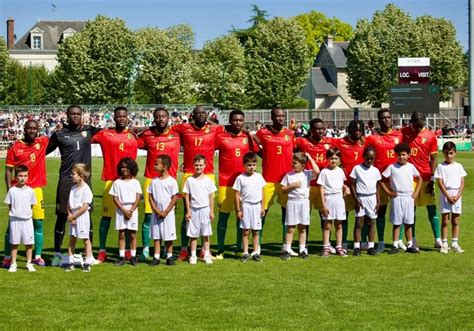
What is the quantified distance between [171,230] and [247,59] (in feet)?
225

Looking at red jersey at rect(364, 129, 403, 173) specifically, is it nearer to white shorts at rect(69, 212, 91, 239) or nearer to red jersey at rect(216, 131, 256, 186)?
red jersey at rect(216, 131, 256, 186)

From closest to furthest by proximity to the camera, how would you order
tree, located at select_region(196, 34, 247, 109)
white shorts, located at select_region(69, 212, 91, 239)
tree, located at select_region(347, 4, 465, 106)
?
white shorts, located at select_region(69, 212, 91, 239) → tree, located at select_region(347, 4, 465, 106) → tree, located at select_region(196, 34, 247, 109)

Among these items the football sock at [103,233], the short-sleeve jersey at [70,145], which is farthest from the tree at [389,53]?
the short-sleeve jersey at [70,145]

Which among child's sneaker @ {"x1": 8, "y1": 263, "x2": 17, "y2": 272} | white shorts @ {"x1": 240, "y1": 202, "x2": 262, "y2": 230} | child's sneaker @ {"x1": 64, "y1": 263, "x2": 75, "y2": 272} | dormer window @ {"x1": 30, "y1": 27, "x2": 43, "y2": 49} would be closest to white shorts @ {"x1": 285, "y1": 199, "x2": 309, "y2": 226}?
white shorts @ {"x1": 240, "y1": 202, "x2": 262, "y2": 230}

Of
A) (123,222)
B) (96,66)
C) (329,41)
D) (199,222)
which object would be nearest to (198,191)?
(199,222)

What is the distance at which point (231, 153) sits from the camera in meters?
12.7

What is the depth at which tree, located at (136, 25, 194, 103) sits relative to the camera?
247 feet

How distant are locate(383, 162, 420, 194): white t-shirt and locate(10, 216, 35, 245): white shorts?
536 centimetres

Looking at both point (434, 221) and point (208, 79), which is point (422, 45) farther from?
point (434, 221)

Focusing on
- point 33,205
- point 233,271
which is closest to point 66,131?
point 33,205

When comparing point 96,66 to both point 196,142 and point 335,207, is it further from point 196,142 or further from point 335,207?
point 335,207

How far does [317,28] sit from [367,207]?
101m

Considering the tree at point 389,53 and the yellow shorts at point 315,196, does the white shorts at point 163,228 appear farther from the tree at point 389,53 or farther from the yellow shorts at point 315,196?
the tree at point 389,53

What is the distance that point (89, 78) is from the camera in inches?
2842
